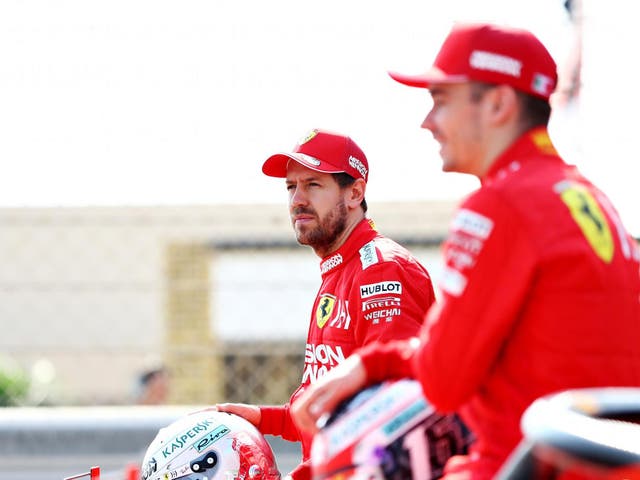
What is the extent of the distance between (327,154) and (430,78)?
6.66 ft

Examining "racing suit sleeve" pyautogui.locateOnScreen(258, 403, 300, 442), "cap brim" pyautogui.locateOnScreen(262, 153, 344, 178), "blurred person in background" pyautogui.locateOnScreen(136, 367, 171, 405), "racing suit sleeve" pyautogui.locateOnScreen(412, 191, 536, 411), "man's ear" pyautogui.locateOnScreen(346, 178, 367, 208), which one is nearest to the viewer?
"racing suit sleeve" pyautogui.locateOnScreen(412, 191, 536, 411)

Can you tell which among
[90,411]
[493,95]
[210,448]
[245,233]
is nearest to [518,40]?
[493,95]

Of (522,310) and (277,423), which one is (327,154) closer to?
(277,423)

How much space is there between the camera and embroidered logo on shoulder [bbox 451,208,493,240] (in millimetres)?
2473

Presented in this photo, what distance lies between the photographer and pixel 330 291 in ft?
14.8

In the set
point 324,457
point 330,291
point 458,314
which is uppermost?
point 458,314

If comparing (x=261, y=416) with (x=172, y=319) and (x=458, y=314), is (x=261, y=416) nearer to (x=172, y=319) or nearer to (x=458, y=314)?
(x=458, y=314)

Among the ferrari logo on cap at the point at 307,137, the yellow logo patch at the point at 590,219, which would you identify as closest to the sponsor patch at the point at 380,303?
the ferrari logo on cap at the point at 307,137

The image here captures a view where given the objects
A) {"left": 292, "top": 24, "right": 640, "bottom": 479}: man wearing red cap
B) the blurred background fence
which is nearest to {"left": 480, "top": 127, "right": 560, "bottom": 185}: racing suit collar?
{"left": 292, "top": 24, "right": 640, "bottom": 479}: man wearing red cap

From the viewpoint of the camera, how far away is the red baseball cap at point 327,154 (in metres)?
4.72

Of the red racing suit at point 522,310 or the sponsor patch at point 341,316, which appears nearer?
the red racing suit at point 522,310

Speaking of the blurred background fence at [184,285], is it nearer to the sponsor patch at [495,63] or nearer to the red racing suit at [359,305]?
the red racing suit at [359,305]

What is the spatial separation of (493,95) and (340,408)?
2.62ft

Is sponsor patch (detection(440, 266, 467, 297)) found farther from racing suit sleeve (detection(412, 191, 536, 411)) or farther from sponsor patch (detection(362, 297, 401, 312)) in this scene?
sponsor patch (detection(362, 297, 401, 312))
